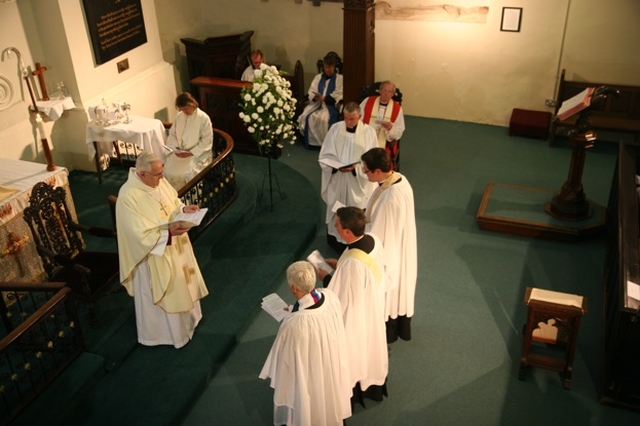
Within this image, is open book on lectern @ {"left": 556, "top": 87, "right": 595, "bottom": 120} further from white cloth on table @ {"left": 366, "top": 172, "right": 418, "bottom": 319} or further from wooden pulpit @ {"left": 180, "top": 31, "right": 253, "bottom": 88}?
wooden pulpit @ {"left": 180, "top": 31, "right": 253, "bottom": 88}

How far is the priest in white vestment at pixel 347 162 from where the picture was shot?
764cm

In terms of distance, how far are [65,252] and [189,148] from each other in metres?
2.29

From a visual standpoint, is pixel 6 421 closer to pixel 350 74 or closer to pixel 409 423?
pixel 409 423

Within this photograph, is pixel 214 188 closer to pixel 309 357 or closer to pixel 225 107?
pixel 225 107

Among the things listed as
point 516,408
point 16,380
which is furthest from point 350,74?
point 16,380

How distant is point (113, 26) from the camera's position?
9.76 meters

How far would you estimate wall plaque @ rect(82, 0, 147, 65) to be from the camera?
940 centimetres

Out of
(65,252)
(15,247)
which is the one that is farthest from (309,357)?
(15,247)

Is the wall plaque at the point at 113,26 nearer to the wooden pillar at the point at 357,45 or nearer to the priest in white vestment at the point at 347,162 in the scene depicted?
the wooden pillar at the point at 357,45

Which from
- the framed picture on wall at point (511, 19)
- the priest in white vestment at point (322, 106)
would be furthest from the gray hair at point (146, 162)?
the framed picture on wall at point (511, 19)

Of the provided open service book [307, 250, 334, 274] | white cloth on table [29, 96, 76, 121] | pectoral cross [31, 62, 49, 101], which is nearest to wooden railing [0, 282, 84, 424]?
open service book [307, 250, 334, 274]

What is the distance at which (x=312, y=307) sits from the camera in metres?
Answer: 4.67

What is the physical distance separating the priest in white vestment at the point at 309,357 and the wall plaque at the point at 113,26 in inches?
247

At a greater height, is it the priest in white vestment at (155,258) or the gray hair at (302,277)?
the gray hair at (302,277)
